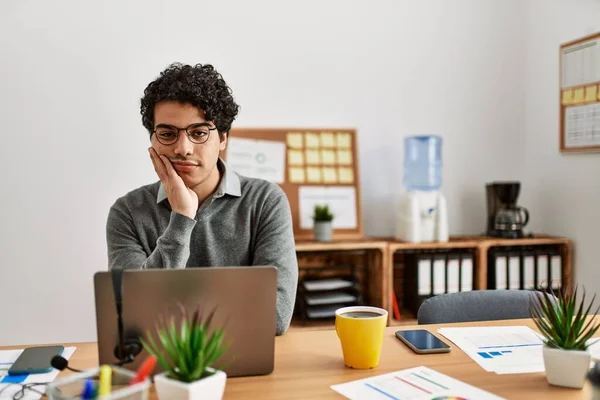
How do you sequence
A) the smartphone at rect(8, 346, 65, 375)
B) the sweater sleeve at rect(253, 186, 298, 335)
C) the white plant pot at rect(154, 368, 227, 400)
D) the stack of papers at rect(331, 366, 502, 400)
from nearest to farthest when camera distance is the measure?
the white plant pot at rect(154, 368, 227, 400), the stack of papers at rect(331, 366, 502, 400), the smartphone at rect(8, 346, 65, 375), the sweater sleeve at rect(253, 186, 298, 335)

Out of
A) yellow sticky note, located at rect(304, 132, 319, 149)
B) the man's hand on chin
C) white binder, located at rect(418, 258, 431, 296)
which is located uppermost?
yellow sticky note, located at rect(304, 132, 319, 149)

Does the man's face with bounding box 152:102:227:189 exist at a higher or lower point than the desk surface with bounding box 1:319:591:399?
higher

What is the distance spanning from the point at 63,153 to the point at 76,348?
5.91ft

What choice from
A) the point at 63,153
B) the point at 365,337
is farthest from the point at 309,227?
the point at 365,337

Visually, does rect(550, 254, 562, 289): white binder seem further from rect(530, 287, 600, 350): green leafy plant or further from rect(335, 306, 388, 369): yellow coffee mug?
rect(335, 306, 388, 369): yellow coffee mug

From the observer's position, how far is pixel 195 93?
165 cm

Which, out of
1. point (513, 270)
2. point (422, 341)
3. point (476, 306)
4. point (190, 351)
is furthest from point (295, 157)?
point (190, 351)

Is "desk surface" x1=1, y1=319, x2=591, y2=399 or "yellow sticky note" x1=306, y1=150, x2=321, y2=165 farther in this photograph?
"yellow sticky note" x1=306, y1=150, x2=321, y2=165

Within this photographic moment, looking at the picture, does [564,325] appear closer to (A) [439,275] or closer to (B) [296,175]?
(A) [439,275]

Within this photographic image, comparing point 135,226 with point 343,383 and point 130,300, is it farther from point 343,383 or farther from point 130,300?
point 343,383

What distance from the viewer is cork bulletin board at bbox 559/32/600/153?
2.72m

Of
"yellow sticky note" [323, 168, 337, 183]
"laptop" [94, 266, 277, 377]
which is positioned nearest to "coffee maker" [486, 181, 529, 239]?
"yellow sticky note" [323, 168, 337, 183]

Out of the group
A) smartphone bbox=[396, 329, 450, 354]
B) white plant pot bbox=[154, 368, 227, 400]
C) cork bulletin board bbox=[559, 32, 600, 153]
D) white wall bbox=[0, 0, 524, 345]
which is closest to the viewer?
white plant pot bbox=[154, 368, 227, 400]

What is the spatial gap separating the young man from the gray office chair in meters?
0.40
